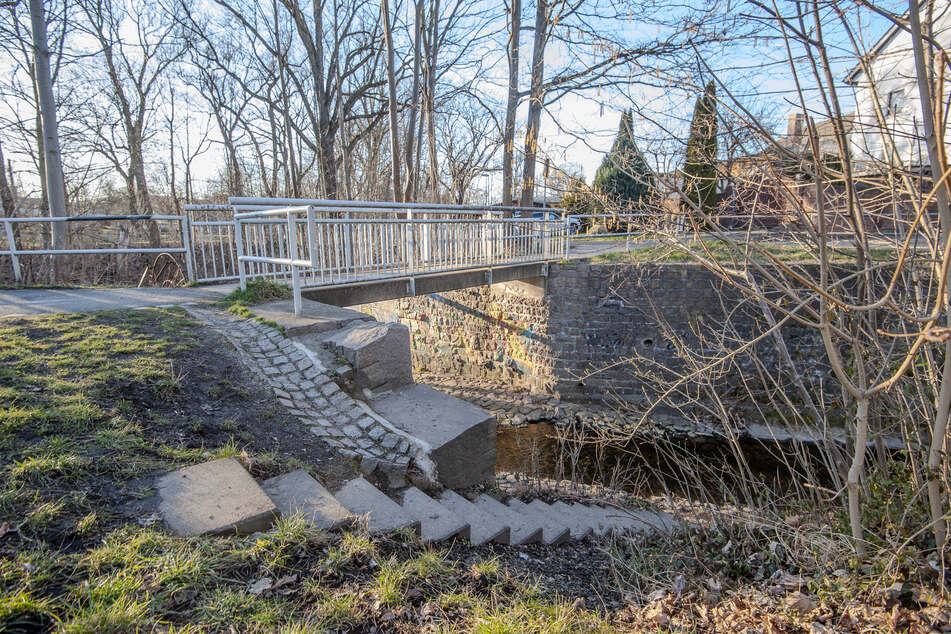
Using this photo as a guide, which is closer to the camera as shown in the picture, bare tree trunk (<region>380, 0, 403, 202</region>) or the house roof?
the house roof

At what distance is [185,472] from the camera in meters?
2.58

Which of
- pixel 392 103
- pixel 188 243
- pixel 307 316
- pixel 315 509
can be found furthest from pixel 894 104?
pixel 392 103

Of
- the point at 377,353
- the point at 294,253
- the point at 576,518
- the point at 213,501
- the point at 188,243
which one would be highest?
the point at 188,243

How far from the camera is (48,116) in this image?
9.52m

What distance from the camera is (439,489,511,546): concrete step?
117 inches

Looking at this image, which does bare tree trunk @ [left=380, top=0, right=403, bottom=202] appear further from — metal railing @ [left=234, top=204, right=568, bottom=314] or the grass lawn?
the grass lawn

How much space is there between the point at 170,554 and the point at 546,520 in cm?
276

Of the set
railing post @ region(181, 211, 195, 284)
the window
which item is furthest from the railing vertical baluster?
the window

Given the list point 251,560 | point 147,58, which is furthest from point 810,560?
point 147,58

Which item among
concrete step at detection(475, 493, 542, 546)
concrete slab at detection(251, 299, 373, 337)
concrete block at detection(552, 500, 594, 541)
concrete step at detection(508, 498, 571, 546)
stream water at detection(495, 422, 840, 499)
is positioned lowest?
stream water at detection(495, 422, 840, 499)

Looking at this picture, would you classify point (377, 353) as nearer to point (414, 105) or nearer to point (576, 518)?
point (576, 518)

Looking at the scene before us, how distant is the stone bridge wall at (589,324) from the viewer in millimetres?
9195

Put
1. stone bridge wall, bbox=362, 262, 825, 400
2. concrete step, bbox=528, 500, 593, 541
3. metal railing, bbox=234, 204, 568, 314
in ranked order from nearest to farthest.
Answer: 1. concrete step, bbox=528, 500, 593, 541
2. metal railing, bbox=234, 204, 568, 314
3. stone bridge wall, bbox=362, 262, 825, 400

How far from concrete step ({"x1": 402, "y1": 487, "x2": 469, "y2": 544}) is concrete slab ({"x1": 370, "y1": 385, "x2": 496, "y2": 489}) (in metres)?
0.69
